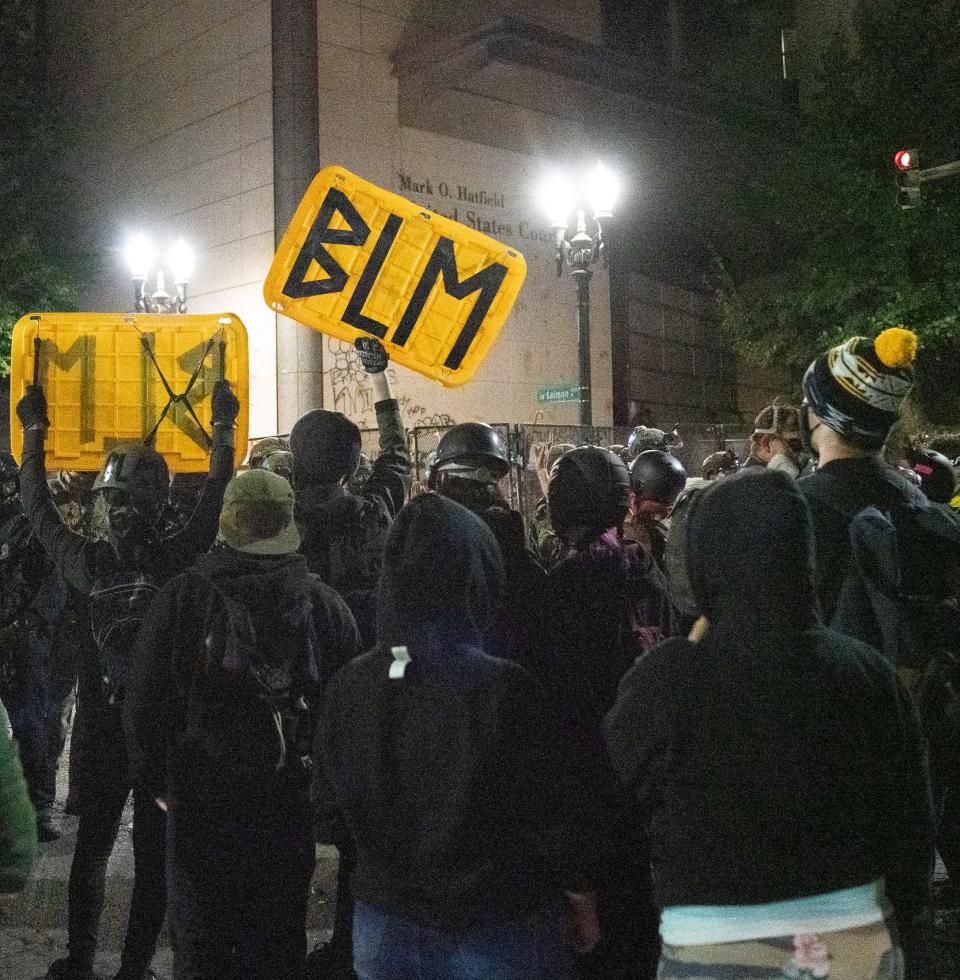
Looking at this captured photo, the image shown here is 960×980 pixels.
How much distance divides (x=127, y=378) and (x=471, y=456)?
1.89m

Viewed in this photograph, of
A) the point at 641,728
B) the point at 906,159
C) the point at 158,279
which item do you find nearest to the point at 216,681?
the point at 641,728

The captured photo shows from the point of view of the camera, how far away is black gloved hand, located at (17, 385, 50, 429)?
4656 millimetres

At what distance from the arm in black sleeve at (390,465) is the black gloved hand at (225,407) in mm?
594

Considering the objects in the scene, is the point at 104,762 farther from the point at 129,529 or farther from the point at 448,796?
the point at 448,796

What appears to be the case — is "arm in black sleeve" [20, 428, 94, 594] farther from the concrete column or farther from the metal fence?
the concrete column

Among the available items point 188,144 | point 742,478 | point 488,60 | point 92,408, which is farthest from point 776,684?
point 188,144

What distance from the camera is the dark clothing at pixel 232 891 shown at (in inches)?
131

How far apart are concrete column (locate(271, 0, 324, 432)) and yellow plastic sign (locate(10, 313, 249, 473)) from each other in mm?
11689

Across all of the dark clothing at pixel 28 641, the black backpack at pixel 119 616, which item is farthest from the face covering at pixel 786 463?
the dark clothing at pixel 28 641

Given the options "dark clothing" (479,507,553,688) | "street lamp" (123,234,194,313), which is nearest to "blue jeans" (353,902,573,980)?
"dark clothing" (479,507,553,688)

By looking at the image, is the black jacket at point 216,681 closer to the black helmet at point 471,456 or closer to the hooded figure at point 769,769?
the black helmet at point 471,456

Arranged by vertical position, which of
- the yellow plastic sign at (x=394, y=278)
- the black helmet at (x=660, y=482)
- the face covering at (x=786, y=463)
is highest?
the yellow plastic sign at (x=394, y=278)

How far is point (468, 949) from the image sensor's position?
2.26 m

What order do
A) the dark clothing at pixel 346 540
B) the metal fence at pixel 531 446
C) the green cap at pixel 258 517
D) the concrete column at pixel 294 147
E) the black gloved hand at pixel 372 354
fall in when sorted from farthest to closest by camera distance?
the concrete column at pixel 294 147, the metal fence at pixel 531 446, the black gloved hand at pixel 372 354, the dark clothing at pixel 346 540, the green cap at pixel 258 517
